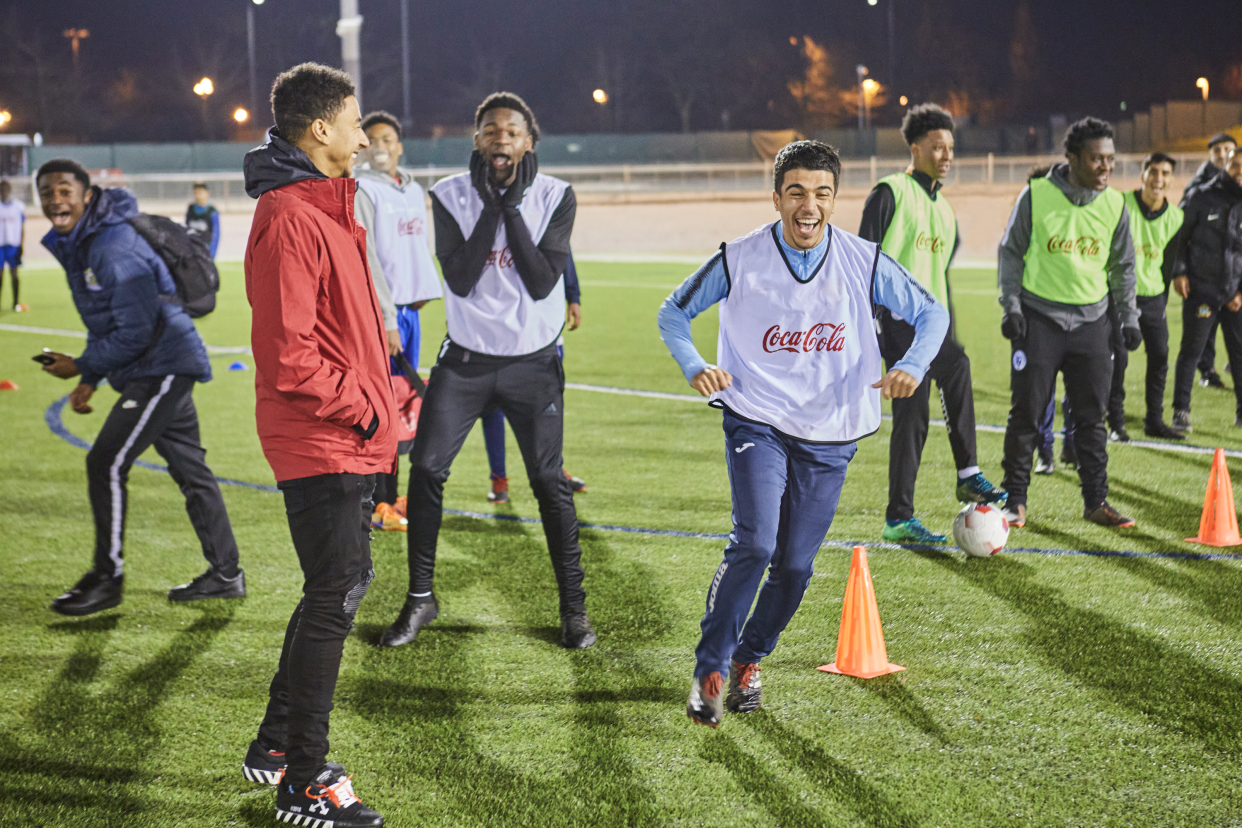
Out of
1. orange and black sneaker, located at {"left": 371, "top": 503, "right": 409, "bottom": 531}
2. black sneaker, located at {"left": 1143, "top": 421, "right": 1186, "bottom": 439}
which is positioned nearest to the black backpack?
orange and black sneaker, located at {"left": 371, "top": 503, "right": 409, "bottom": 531}

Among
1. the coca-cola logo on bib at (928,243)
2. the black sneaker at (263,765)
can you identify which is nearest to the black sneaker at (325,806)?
the black sneaker at (263,765)

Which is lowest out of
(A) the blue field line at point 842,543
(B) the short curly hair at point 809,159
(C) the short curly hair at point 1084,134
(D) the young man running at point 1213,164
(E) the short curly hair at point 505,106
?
(A) the blue field line at point 842,543

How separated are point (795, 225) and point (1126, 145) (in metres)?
61.6

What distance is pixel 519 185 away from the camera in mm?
4496

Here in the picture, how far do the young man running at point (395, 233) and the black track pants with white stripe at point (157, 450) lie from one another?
126 centimetres

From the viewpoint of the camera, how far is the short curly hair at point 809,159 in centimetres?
365

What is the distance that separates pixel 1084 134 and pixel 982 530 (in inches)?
84.8

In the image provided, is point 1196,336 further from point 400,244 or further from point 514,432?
point 514,432

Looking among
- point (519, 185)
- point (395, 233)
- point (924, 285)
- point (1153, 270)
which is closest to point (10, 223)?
point (395, 233)

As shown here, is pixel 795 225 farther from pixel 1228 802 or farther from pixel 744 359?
pixel 1228 802

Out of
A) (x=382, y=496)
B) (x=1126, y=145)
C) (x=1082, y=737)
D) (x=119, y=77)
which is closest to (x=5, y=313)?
(x=382, y=496)

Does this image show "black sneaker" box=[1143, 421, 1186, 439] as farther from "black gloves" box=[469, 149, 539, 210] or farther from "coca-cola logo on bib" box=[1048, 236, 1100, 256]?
"black gloves" box=[469, 149, 539, 210]

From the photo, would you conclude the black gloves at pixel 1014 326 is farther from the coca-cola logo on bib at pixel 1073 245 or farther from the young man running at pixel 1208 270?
the young man running at pixel 1208 270

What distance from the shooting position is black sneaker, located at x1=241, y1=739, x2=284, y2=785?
3.46 m
